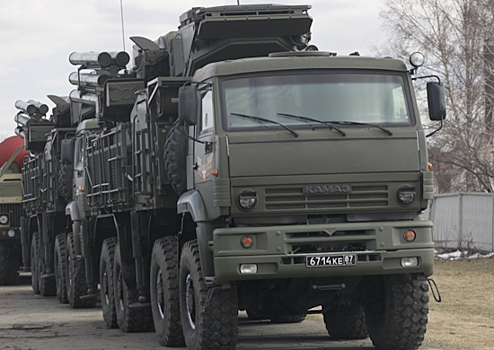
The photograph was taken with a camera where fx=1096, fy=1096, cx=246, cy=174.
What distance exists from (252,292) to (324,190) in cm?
144


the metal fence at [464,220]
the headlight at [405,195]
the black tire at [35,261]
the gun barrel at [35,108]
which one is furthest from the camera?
the metal fence at [464,220]

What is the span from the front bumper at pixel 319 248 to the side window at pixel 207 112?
107 cm

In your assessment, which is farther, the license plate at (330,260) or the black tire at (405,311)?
the black tire at (405,311)

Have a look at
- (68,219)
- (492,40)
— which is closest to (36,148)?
(68,219)

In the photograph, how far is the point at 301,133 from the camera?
387 inches

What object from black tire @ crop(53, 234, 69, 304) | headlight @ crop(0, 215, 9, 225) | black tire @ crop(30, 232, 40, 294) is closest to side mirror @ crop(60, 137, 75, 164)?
black tire @ crop(53, 234, 69, 304)

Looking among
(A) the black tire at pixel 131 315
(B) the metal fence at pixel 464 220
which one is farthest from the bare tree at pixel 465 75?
(A) the black tire at pixel 131 315

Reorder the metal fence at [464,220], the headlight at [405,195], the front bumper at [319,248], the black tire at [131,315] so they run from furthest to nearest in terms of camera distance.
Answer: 1. the metal fence at [464,220]
2. the black tire at [131,315]
3. the headlight at [405,195]
4. the front bumper at [319,248]

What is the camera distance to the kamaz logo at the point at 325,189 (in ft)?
32.0

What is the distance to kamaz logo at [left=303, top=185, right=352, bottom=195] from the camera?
9766mm

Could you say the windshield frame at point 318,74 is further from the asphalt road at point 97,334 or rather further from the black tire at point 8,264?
the black tire at point 8,264

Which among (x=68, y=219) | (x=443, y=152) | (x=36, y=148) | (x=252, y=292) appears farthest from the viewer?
(x=443, y=152)

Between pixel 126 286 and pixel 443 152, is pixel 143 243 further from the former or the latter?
pixel 443 152

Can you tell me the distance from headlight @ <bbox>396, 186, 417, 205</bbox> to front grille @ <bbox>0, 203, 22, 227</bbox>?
1626cm
